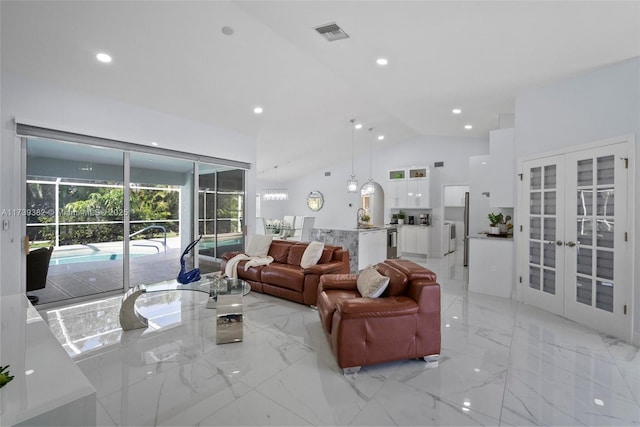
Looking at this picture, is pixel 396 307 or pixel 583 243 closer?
pixel 396 307

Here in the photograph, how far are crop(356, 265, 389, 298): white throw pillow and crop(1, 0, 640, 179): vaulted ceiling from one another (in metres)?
2.49

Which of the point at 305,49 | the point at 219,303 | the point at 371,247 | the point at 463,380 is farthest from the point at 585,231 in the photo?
the point at 219,303

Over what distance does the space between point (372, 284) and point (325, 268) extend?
134 cm

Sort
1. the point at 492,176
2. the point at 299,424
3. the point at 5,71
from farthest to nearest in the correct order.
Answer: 1. the point at 492,176
2. the point at 5,71
3. the point at 299,424

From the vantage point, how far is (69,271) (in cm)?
449

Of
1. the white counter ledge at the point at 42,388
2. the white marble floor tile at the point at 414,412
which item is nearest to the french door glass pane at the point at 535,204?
A: the white marble floor tile at the point at 414,412

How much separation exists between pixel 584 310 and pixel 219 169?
20.0 ft

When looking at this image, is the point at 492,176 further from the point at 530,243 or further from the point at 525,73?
the point at 525,73

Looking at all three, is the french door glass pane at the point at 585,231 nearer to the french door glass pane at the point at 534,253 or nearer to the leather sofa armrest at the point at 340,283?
the french door glass pane at the point at 534,253

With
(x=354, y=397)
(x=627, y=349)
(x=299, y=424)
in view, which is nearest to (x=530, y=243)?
(x=627, y=349)

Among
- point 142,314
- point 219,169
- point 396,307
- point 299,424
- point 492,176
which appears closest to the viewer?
point 299,424

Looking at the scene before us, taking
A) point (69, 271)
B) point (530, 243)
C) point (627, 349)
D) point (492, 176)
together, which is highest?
point (492, 176)

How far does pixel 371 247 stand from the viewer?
6359 millimetres

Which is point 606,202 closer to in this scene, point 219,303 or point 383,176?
point 219,303
